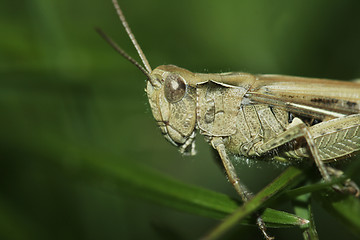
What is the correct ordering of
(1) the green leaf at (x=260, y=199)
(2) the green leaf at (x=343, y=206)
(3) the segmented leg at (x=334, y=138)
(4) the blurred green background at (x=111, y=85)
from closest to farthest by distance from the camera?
1. (1) the green leaf at (x=260, y=199)
2. (2) the green leaf at (x=343, y=206)
3. (3) the segmented leg at (x=334, y=138)
4. (4) the blurred green background at (x=111, y=85)

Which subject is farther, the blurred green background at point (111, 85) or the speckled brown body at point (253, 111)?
the blurred green background at point (111, 85)

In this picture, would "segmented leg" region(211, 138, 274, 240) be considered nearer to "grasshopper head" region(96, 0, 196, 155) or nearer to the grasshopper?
the grasshopper

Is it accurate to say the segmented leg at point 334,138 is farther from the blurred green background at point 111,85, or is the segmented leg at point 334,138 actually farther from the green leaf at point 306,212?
the blurred green background at point 111,85

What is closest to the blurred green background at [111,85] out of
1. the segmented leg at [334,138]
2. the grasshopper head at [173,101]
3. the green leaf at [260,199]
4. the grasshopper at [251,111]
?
the grasshopper head at [173,101]

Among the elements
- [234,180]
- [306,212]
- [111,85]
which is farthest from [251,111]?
[111,85]

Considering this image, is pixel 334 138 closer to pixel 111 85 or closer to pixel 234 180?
pixel 234 180

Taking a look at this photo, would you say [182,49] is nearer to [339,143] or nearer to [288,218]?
[339,143]

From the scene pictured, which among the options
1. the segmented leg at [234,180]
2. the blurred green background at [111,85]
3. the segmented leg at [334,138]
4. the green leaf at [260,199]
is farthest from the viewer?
the blurred green background at [111,85]
